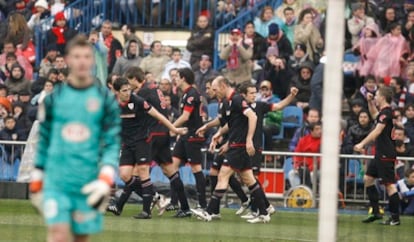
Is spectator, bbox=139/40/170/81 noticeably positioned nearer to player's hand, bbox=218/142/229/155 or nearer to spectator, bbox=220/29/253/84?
spectator, bbox=220/29/253/84

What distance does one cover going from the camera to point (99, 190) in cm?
870

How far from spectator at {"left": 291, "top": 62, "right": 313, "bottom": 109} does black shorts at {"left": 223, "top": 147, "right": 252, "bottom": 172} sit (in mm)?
5366

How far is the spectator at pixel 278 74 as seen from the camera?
22.8 m

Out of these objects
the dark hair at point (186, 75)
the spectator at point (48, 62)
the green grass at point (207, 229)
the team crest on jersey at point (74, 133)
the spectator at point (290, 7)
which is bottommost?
the green grass at point (207, 229)

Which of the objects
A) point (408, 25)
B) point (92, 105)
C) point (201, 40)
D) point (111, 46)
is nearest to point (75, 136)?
point (92, 105)

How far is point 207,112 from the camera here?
22094 millimetres

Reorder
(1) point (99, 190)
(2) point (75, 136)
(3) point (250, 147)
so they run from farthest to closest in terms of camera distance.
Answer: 1. (3) point (250, 147)
2. (2) point (75, 136)
3. (1) point (99, 190)

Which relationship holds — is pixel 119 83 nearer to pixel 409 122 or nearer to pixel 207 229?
pixel 207 229

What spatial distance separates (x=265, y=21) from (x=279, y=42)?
849mm

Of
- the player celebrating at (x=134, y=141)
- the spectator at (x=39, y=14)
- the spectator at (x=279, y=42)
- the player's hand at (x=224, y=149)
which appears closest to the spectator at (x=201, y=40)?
the spectator at (x=279, y=42)

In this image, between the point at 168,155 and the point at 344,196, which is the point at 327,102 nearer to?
the point at 168,155

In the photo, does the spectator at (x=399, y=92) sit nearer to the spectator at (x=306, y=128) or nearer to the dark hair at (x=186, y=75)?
the spectator at (x=306, y=128)

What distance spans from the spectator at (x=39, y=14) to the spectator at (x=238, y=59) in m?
5.25

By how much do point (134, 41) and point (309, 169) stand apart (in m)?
6.12
